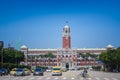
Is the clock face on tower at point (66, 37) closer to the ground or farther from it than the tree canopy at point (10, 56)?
farther from it

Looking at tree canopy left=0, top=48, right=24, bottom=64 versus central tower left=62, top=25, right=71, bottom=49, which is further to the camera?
central tower left=62, top=25, right=71, bottom=49

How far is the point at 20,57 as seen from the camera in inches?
4958

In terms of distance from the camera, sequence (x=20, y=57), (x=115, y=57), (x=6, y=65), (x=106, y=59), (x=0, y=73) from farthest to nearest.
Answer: (x=20, y=57)
(x=106, y=59)
(x=115, y=57)
(x=6, y=65)
(x=0, y=73)

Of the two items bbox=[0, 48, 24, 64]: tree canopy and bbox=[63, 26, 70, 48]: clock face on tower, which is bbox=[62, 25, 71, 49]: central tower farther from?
bbox=[0, 48, 24, 64]: tree canopy

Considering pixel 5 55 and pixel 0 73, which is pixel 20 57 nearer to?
pixel 5 55

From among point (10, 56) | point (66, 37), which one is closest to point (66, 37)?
point (66, 37)

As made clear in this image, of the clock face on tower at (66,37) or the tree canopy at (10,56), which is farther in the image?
the clock face on tower at (66,37)

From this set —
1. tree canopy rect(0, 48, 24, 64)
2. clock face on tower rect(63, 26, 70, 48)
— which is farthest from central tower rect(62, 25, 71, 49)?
tree canopy rect(0, 48, 24, 64)

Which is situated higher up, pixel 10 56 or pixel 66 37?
pixel 66 37

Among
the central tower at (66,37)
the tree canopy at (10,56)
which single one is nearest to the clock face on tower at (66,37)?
the central tower at (66,37)

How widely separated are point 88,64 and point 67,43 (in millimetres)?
20301

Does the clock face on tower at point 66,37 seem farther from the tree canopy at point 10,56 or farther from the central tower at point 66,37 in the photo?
the tree canopy at point 10,56

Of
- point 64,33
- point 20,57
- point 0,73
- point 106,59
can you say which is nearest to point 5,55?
point 20,57

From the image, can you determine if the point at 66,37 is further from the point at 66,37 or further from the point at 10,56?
the point at 10,56
